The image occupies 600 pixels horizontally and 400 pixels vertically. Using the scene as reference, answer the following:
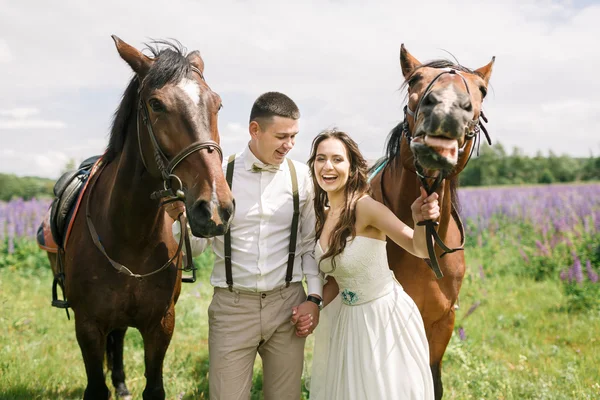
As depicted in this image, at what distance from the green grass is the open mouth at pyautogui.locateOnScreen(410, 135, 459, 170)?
2791 millimetres

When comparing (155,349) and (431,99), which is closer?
(431,99)

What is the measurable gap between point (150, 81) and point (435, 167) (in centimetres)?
151

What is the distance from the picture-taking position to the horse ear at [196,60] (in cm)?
269

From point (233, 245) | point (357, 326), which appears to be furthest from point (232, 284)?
point (357, 326)

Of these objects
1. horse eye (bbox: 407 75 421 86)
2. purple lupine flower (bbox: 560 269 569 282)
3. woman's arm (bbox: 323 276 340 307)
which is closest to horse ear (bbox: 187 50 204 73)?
horse eye (bbox: 407 75 421 86)

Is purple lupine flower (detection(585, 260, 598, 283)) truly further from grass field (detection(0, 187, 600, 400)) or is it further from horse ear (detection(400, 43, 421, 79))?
horse ear (detection(400, 43, 421, 79))

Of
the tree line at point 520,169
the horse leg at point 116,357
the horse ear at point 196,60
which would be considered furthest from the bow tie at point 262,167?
the tree line at point 520,169

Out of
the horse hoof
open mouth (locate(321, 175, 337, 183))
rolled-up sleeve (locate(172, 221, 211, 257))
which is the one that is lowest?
the horse hoof

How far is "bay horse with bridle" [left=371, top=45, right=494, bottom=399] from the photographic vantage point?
200cm

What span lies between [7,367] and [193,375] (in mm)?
1699

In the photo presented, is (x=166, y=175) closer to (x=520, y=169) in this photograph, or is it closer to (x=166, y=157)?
(x=166, y=157)

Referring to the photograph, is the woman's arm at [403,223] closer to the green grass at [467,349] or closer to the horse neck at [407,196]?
the horse neck at [407,196]

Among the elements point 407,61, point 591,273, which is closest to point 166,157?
point 407,61

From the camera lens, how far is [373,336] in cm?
266
